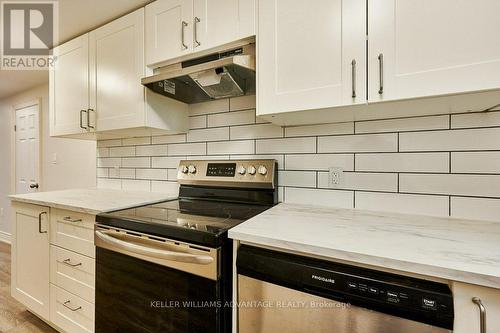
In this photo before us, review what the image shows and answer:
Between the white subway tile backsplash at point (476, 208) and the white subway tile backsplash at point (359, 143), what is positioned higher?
the white subway tile backsplash at point (359, 143)

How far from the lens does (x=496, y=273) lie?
567mm

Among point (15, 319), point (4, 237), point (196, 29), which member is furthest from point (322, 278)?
point (4, 237)

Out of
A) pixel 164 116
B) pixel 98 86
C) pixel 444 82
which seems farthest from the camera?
pixel 98 86

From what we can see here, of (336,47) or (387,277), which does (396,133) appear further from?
(387,277)

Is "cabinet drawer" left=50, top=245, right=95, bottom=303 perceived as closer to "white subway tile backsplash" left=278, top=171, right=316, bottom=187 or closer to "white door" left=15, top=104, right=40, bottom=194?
"white subway tile backsplash" left=278, top=171, right=316, bottom=187

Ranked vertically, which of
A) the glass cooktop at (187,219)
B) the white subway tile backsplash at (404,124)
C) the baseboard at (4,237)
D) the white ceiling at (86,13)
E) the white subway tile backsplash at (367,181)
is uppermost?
the white ceiling at (86,13)

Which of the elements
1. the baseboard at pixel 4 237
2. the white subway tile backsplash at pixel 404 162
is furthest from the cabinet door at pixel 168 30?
the baseboard at pixel 4 237

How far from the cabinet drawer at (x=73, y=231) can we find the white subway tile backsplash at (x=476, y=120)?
72.0 inches

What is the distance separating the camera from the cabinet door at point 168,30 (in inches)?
54.0

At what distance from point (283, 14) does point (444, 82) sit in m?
0.69

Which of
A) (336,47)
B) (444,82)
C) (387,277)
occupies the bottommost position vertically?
(387,277)

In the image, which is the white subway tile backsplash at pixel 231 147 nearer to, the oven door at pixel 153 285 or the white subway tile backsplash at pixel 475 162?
the oven door at pixel 153 285

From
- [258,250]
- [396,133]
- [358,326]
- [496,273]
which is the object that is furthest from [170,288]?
[396,133]

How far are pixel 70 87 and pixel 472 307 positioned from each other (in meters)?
2.58
